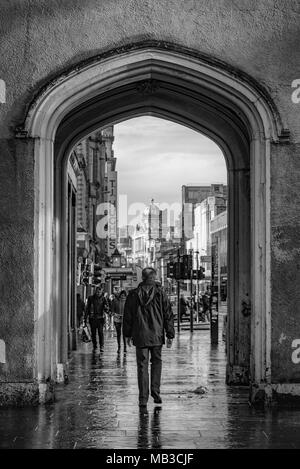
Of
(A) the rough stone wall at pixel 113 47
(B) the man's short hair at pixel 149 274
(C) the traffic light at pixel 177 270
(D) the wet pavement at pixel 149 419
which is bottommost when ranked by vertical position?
(D) the wet pavement at pixel 149 419

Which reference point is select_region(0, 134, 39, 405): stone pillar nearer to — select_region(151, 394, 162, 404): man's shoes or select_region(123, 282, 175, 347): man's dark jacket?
select_region(123, 282, 175, 347): man's dark jacket

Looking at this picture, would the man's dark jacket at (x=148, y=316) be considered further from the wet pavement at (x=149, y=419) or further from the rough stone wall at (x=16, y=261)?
the rough stone wall at (x=16, y=261)

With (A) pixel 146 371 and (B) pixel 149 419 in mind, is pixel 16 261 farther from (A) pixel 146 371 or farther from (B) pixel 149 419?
(B) pixel 149 419

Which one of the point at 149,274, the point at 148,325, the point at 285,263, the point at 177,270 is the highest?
the point at 177,270

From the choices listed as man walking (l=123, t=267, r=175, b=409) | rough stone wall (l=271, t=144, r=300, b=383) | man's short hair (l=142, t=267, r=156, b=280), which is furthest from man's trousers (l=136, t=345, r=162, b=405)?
rough stone wall (l=271, t=144, r=300, b=383)

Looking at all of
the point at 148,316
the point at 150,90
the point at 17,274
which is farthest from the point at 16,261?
the point at 150,90

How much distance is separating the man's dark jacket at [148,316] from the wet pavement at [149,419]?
3.16ft

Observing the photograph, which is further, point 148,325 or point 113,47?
point 113,47

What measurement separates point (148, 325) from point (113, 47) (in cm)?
400

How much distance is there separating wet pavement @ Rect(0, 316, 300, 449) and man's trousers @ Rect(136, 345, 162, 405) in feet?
0.63

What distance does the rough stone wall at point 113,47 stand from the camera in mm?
13320

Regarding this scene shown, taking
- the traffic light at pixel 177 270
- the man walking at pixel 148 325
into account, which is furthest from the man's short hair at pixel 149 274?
the traffic light at pixel 177 270

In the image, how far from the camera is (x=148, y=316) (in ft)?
43.8

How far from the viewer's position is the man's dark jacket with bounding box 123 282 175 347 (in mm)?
13250
